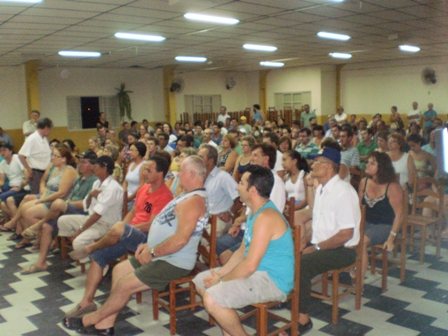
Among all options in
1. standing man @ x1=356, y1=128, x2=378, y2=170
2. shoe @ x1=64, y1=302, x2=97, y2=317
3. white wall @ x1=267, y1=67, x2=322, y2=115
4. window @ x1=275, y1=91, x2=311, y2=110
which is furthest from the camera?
window @ x1=275, y1=91, x2=311, y2=110

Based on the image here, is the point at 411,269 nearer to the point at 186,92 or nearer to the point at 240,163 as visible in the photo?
the point at 240,163

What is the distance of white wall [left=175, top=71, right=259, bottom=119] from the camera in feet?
52.7

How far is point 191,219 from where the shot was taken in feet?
9.41

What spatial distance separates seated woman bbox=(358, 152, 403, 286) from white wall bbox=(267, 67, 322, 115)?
12.4m

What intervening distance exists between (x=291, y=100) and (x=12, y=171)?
12.3m

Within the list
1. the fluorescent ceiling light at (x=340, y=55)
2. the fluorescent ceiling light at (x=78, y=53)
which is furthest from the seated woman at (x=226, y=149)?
the fluorescent ceiling light at (x=340, y=55)

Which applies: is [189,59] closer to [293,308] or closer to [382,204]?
[382,204]

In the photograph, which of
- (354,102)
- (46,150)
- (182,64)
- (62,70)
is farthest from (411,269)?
(354,102)

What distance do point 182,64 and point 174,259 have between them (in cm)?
1137

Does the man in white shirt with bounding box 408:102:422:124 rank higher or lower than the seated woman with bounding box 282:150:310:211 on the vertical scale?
higher

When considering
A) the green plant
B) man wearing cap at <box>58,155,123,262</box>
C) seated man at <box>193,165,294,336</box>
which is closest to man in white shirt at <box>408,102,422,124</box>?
the green plant

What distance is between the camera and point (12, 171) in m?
6.10

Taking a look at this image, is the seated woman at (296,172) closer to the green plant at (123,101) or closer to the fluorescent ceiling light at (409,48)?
the fluorescent ceiling light at (409,48)

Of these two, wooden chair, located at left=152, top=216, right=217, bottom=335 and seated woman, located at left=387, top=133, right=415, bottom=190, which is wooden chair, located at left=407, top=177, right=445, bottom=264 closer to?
seated woman, located at left=387, top=133, right=415, bottom=190
